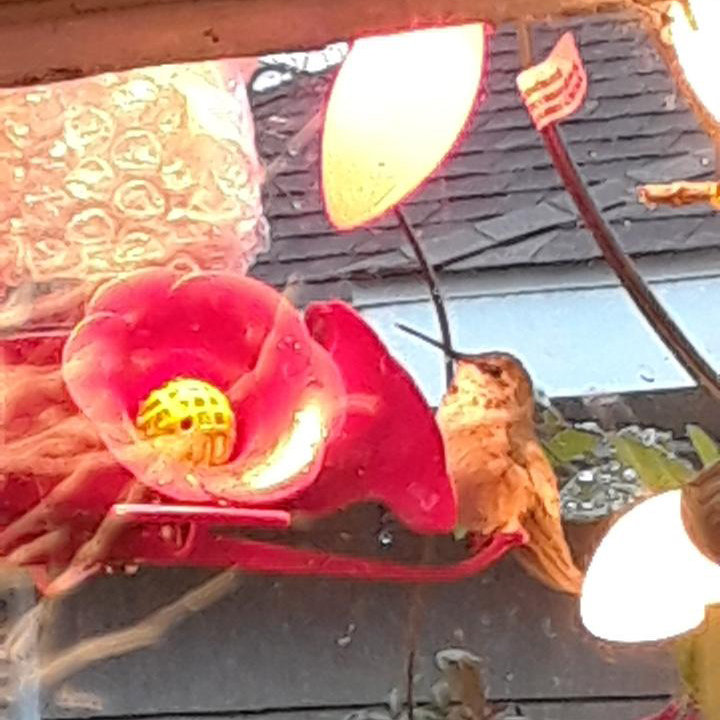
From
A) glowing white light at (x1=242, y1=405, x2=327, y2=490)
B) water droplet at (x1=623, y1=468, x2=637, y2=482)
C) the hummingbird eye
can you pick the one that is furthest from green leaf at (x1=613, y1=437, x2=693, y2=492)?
glowing white light at (x1=242, y1=405, x2=327, y2=490)

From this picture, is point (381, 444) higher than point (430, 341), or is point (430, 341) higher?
point (430, 341)

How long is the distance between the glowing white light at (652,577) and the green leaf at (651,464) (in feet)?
0.50

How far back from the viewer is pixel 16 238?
3.50 ft

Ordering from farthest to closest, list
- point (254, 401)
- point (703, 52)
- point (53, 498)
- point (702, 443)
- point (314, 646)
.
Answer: point (314, 646) < point (702, 443) < point (254, 401) < point (53, 498) < point (703, 52)

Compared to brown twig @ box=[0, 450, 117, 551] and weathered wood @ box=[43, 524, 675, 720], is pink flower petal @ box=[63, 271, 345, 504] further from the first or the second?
weathered wood @ box=[43, 524, 675, 720]

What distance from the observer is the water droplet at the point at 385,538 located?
1158 millimetres

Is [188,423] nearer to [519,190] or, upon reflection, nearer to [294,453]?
[294,453]

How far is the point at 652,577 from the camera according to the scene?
85 cm

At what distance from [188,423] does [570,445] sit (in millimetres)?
318

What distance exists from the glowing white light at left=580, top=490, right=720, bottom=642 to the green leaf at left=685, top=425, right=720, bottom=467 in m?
0.25

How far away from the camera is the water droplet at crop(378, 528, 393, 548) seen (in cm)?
116

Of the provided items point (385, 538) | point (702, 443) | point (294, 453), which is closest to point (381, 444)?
point (294, 453)

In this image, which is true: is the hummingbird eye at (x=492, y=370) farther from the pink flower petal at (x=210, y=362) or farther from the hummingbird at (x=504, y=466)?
the pink flower petal at (x=210, y=362)

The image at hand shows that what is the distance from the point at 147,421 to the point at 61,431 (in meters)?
0.05
